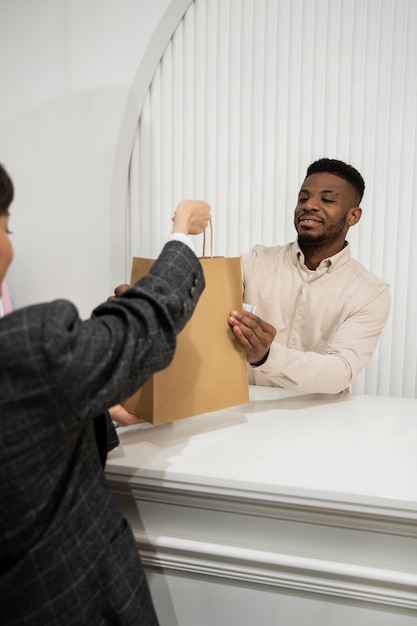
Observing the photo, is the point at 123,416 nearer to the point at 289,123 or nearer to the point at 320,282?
the point at 320,282

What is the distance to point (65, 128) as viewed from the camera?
2.39 metres

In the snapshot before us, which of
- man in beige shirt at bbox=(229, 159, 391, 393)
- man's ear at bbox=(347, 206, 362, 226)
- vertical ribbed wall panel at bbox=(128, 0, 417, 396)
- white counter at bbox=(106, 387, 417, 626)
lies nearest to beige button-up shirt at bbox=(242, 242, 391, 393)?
man in beige shirt at bbox=(229, 159, 391, 393)

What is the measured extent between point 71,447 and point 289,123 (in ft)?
6.71

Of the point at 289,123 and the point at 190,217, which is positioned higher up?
the point at 289,123

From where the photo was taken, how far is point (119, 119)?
96.4 inches

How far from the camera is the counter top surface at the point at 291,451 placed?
91cm

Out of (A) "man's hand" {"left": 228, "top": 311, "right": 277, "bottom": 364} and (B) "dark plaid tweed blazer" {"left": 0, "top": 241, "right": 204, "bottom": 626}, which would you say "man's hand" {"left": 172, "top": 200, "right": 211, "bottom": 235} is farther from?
(A) "man's hand" {"left": 228, "top": 311, "right": 277, "bottom": 364}

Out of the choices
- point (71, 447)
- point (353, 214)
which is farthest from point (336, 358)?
point (71, 447)

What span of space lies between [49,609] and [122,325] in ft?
1.23

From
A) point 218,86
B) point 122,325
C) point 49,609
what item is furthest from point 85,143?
point 49,609

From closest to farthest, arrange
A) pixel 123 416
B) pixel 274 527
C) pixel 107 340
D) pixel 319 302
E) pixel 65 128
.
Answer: pixel 107 340 < pixel 274 527 < pixel 123 416 < pixel 319 302 < pixel 65 128

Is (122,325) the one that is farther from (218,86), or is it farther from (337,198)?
(218,86)

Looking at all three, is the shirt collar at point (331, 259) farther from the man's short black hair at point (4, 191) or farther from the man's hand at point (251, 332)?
the man's short black hair at point (4, 191)

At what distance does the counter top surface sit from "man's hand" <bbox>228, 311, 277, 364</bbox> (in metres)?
0.17
